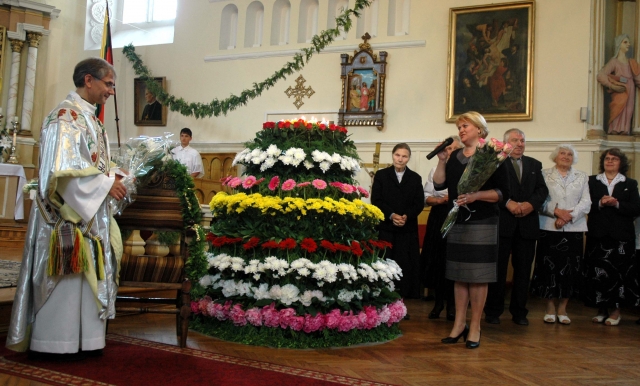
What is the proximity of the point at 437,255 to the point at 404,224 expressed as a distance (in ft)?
1.59

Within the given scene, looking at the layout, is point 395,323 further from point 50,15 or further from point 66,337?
point 50,15

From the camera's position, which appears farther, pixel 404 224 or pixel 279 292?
pixel 404 224

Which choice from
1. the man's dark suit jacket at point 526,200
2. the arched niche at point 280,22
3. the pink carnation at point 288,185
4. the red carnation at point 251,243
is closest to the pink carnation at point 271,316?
the red carnation at point 251,243

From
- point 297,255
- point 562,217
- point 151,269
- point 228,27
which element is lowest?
point 151,269

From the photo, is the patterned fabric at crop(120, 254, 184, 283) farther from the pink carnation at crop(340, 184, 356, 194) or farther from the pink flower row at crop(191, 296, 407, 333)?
the pink carnation at crop(340, 184, 356, 194)

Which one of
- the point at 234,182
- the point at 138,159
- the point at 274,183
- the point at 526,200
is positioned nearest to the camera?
the point at 138,159

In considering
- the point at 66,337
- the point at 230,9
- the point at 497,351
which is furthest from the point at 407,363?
the point at 230,9

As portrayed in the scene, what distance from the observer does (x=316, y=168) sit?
170 inches

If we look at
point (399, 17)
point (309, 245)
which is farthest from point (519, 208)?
point (399, 17)

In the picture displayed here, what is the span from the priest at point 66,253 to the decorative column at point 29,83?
8689mm

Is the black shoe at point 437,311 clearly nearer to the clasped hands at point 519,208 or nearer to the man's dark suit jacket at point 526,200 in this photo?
the man's dark suit jacket at point 526,200

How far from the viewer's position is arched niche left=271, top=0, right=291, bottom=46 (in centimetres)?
1055

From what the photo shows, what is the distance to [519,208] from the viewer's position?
4.98 m

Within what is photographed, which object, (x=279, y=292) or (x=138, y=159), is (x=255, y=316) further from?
(x=138, y=159)
